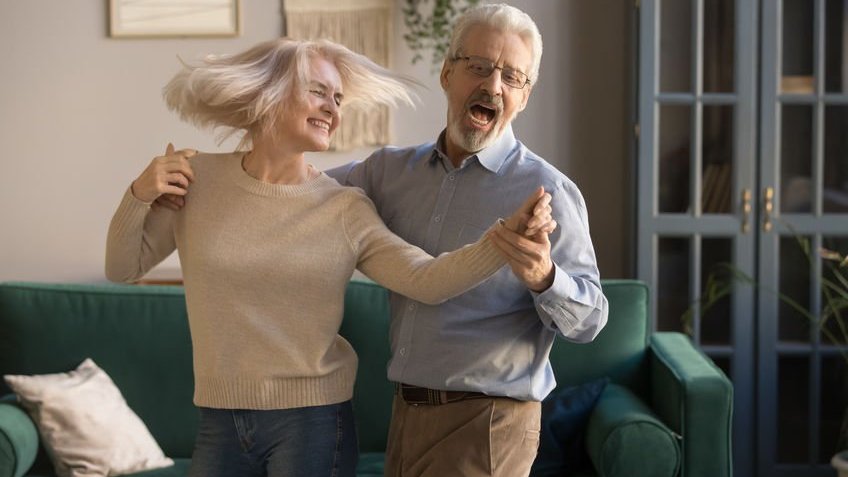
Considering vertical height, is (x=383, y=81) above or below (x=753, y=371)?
above

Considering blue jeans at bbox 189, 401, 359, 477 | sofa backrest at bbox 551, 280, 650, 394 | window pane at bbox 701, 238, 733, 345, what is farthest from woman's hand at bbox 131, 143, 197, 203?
window pane at bbox 701, 238, 733, 345

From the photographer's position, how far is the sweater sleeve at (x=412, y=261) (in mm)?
1940

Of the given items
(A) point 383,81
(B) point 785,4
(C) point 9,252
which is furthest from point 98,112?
(A) point 383,81

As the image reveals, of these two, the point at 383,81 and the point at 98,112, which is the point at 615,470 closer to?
the point at 383,81

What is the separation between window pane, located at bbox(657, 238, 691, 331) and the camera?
14.1 ft

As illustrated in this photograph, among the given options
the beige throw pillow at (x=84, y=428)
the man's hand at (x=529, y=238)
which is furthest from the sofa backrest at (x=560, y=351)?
the man's hand at (x=529, y=238)

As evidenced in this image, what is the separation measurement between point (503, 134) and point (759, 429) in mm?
2481

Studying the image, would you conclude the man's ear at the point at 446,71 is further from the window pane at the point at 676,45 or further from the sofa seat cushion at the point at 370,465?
the window pane at the point at 676,45

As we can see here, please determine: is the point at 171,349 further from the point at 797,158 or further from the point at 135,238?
the point at 797,158

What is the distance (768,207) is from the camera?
421cm

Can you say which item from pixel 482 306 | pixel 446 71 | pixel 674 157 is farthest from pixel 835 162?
pixel 482 306

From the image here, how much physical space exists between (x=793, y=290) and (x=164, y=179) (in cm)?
285

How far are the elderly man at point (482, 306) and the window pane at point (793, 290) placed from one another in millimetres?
2299

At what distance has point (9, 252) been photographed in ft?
15.8
